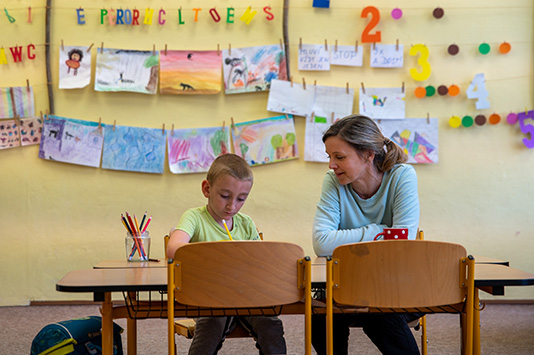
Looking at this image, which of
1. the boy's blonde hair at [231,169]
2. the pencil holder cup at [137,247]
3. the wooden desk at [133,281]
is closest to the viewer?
the wooden desk at [133,281]

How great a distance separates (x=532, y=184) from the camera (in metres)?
3.96

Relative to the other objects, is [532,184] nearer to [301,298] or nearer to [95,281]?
[301,298]

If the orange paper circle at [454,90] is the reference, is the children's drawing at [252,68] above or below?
above

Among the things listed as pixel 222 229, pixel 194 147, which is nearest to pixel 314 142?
pixel 194 147

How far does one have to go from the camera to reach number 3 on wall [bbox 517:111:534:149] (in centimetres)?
390

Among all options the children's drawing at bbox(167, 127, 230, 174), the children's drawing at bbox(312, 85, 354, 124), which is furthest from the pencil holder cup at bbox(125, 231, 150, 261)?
the children's drawing at bbox(312, 85, 354, 124)

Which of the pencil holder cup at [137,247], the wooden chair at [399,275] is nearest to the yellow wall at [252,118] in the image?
the pencil holder cup at [137,247]

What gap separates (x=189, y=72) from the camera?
12.8 feet

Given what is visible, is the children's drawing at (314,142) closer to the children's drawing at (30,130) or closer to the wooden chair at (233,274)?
the children's drawing at (30,130)

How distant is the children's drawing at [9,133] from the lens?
12.8 ft

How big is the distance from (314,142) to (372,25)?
0.83m

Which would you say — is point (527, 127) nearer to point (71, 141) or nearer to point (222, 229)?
point (222, 229)

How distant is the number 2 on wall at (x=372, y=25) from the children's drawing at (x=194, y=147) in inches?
43.0

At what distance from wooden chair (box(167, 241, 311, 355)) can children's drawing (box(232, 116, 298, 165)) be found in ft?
7.69
